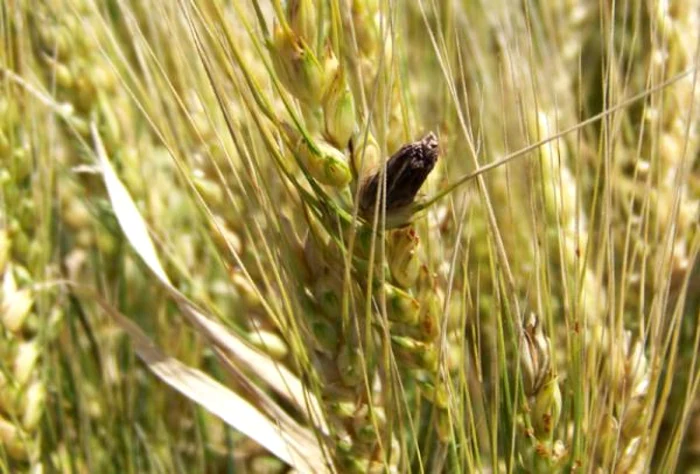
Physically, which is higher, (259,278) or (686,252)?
(686,252)

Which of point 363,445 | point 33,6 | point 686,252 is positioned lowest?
point 363,445

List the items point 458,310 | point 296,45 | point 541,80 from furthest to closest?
1. point 541,80
2. point 458,310
3. point 296,45

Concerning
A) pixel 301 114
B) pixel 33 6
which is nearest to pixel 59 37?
pixel 33 6

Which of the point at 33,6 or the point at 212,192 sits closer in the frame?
the point at 212,192

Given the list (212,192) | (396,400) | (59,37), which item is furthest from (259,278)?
(59,37)


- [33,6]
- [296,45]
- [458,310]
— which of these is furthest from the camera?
[33,6]

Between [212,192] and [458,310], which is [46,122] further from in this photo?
[458,310]
